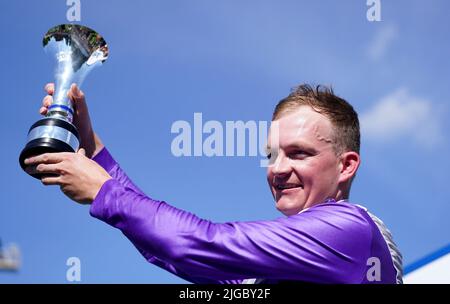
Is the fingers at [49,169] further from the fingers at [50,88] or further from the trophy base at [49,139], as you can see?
the fingers at [50,88]

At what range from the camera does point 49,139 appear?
2727 mm

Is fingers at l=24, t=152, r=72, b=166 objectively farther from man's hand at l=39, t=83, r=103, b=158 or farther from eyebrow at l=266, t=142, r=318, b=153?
eyebrow at l=266, t=142, r=318, b=153

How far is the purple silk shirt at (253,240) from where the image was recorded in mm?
2535

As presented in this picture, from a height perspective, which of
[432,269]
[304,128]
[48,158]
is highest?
[304,128]

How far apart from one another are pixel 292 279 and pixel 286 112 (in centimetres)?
102

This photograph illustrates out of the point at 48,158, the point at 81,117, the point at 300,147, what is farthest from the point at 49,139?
the point at 300,147

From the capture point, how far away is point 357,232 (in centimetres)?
289

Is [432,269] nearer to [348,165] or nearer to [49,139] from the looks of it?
[348,165]

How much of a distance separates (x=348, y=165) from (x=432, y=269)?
4850mm

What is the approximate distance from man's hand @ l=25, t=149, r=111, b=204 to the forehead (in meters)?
1.09

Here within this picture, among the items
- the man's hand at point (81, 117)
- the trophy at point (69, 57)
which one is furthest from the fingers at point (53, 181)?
the man's hand at point (81, 117)

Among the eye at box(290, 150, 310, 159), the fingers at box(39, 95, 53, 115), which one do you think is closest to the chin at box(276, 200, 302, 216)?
the eye at box(290, 150, 310, 159)

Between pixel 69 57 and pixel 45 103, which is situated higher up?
pixel 69 57
